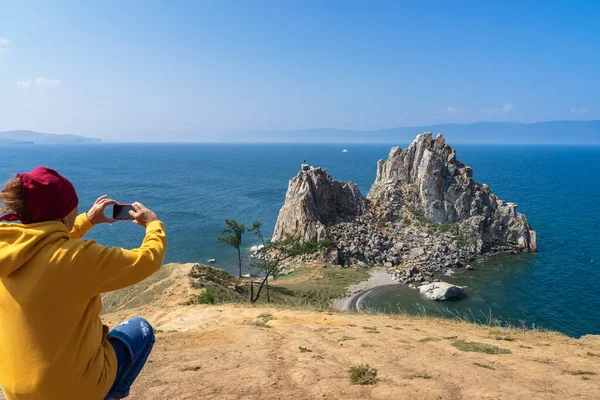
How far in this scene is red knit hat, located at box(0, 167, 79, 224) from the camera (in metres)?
3.16

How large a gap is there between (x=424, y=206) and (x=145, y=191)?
88.5 meters

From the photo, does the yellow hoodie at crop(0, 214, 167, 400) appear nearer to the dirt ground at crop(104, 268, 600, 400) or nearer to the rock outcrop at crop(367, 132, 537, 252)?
the dirt ground at crop(104, 268, 600, 400)

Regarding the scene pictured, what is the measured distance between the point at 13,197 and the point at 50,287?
848 millimetres

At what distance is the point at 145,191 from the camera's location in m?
121

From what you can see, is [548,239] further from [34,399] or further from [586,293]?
[34,399]

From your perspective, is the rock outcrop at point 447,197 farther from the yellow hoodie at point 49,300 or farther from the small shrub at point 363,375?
the yellow hoodie at point 49,300

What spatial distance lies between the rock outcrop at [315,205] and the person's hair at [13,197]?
189 feet

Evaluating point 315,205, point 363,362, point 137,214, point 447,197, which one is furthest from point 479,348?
point 447,197

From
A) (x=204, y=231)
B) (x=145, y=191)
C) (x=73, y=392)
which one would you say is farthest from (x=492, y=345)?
(x=145, y=191)

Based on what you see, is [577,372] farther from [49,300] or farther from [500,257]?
[500,257]

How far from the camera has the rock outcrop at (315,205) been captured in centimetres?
6197

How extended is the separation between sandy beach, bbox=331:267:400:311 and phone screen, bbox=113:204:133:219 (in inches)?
1556

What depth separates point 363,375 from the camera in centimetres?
871

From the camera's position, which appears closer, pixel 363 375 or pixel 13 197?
pixel 13 197
